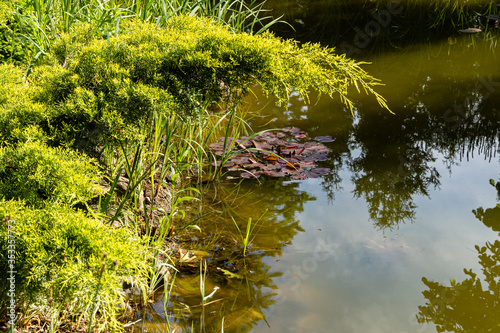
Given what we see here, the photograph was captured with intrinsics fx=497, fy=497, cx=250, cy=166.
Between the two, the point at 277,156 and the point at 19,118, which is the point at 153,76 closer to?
the point at 19,118

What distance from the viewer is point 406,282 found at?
91.4 inches

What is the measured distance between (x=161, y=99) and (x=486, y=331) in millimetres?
1596

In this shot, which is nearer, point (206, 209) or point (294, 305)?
point (294, 305)

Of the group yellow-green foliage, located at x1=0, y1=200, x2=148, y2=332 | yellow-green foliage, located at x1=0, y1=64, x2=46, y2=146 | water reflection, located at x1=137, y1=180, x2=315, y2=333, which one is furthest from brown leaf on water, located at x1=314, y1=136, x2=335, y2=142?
yellow-green foliage, located at x1=0, y1=200, x2=148, y2=332

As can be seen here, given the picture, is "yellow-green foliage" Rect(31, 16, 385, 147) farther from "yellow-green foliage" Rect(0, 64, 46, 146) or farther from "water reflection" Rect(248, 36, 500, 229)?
"water reflection" Rect(248, 36, 500, 229)

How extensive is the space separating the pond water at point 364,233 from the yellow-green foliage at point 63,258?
0.77m

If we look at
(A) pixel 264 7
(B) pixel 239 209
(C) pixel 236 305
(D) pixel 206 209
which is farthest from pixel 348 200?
(A) pixel 264 7

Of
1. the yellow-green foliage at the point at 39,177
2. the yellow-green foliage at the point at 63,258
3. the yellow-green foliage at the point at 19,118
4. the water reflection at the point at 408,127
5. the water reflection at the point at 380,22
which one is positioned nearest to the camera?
the yellow-green foliage at the point at 63,258

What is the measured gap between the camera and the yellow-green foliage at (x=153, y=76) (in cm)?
183

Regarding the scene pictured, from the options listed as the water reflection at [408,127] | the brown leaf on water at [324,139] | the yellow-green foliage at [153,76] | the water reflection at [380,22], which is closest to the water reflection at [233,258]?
the water reflection at [408,127]

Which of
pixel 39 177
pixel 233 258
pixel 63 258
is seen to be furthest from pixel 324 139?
pixel 63 258

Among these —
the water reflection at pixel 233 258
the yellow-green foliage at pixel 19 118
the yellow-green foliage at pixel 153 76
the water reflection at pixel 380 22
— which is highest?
the water reflection at pixel 380 22

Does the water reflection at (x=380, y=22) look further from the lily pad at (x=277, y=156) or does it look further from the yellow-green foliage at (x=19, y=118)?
the yellow-green foliage at (x=19, y=118)

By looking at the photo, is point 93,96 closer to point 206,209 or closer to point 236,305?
point 236,305
